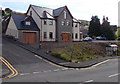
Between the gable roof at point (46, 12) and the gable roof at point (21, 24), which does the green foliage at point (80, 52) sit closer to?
the gable roof at point (21, 24)

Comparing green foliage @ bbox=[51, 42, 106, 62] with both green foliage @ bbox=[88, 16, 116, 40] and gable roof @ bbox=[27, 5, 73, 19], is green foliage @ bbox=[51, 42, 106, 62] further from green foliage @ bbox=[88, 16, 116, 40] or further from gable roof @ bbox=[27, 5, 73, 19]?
green foliage @ bbox=[88, 16, 116, 40]

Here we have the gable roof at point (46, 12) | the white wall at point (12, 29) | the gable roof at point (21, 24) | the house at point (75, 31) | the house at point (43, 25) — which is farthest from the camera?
the house at point (75, 31)

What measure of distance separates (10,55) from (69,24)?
21.4m

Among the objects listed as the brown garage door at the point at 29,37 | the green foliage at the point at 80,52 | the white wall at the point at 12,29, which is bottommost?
the green foliage at the point at 80,52

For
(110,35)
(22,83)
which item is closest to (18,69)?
(22,83)

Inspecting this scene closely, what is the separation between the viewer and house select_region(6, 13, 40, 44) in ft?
105

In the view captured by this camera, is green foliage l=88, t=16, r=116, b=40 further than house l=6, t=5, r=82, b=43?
Yes

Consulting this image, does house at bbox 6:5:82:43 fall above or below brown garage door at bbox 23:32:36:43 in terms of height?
above

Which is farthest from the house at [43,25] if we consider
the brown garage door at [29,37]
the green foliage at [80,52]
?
the green foliage at [80,52]

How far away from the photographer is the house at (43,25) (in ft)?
108

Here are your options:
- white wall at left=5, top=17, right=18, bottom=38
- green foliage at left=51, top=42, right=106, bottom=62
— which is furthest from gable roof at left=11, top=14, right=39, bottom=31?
green foliage at left=51, top=42, right=106, bottom=62

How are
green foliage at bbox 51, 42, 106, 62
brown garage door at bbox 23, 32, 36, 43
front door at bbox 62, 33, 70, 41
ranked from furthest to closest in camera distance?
1. front door at bbox 62, 33, 70, 41
2. brown garage door at bbox 23, 32, 36, 43
3. green foliage at bbox 51, 42, 106, 62

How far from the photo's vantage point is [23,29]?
32188 mm

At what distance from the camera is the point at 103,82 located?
37.5 feet
